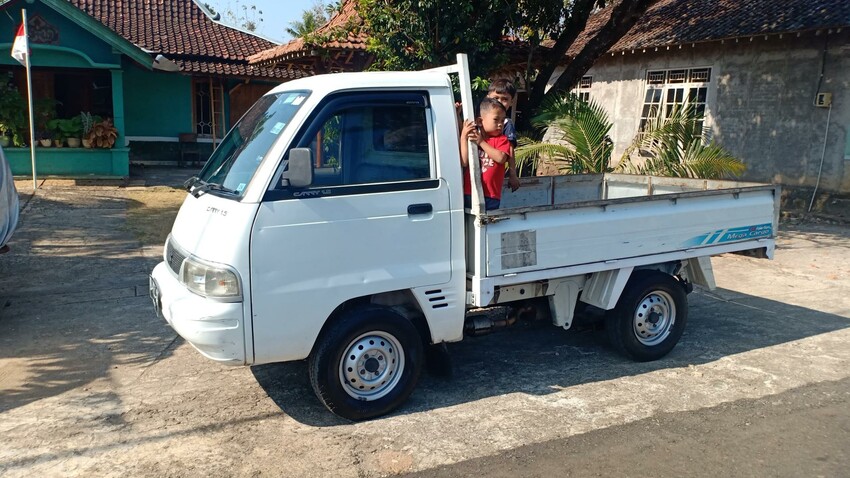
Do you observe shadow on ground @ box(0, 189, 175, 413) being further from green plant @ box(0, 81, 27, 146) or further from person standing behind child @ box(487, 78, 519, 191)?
green plant @ box(0, 81, 27, 146)

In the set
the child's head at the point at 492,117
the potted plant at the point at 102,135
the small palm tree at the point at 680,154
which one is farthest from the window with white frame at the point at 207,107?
the child's head at the point at 492,117

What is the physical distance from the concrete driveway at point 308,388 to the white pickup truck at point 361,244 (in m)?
0.44

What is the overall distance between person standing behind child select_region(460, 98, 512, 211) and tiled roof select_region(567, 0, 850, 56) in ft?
32.9

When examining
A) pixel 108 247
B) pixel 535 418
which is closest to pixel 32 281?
pixel 108 247

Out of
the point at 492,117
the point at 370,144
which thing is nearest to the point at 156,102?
the point at 492,117

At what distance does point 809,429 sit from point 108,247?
8417 millimetres

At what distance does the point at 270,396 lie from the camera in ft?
16.0

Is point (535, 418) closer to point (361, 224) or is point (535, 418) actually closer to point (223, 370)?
point (361, 224)

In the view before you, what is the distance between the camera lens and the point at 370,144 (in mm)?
4457

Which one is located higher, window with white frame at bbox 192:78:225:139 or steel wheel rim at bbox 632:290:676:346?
window with white frame at bbox 192:78:225:139

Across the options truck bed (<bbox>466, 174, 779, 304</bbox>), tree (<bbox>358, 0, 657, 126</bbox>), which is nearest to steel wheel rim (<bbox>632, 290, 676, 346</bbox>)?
truck bed (<bbox>466, 174, 779, 304</bbox>)

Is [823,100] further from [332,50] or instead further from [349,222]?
[349,222]

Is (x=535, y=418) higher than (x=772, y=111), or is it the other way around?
(x=772, y=111)

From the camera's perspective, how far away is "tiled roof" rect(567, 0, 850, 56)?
12.7m
